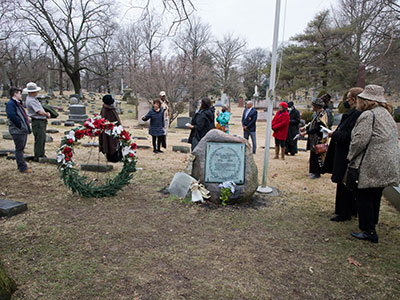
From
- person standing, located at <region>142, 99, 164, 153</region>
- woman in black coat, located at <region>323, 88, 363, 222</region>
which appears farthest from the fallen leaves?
person standing, located at <region>142, 99, 164, 153</region>

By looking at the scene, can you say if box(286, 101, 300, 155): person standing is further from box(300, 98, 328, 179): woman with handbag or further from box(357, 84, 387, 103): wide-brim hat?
box(357, 84, 387, 103): wide-brim hat

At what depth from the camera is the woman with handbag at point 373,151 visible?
10.8ft

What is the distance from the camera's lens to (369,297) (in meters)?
2.59

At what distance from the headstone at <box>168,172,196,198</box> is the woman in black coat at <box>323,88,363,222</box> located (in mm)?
2143

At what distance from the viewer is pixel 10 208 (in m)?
3.96

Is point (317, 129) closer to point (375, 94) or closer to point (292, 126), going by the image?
point (375, 94)

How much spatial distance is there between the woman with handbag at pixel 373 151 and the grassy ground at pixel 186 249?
66 cm

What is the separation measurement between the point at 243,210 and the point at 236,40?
45.5 m

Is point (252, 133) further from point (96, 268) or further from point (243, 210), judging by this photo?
point (96, 268)

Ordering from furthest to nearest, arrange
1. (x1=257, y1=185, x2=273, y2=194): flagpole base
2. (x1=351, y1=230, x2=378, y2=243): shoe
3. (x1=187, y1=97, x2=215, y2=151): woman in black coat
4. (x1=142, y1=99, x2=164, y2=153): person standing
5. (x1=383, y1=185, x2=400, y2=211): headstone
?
(x1=142, y1=99, x2=164, y2=153): person standing, (x1=187, y1=97, x2=215, y2=151): woman in black coat, (x1=257, y1=185, x2=273, y2=194): flagpole base, (x1=383, y1=185, x2=400, y2=211): headstone, (x1=351, y1=230, x2=378, y2=243): shoe

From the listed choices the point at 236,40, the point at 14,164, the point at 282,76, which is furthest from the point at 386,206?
the point at 236,40

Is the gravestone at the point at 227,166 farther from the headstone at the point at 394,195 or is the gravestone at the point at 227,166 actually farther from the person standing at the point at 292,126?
the person standing at the point at 292,126

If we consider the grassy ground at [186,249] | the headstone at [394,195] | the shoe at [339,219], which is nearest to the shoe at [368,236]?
the grassy ground at [186,249]

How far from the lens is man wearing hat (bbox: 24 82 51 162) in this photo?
6.29m
